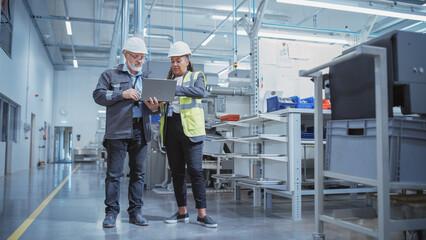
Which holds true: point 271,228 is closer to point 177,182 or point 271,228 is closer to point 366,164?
point 177,182

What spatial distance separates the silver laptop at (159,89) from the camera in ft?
8.49

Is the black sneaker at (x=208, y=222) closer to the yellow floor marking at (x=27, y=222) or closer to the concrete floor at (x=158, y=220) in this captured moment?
the concrete floor at (x=158, y=220)

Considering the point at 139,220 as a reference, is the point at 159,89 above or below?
above

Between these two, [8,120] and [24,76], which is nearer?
[8,120]

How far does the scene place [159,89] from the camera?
2602 mm

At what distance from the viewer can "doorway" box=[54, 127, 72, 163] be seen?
17109 mm

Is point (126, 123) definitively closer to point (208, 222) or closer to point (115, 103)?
point (115, 103)

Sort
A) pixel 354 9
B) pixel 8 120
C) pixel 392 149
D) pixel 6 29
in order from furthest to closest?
1. pixel 8 120
2. pixel 6 29
3. pixel 354 9
4. pixel 392 149

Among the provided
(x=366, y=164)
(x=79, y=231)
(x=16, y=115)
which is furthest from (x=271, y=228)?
(x=16, y=115)

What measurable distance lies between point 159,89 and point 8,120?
8.07 metres

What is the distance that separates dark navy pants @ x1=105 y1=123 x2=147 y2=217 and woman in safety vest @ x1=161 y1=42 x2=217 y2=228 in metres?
0.22

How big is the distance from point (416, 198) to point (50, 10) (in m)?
11.2

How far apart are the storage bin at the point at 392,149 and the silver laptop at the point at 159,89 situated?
4.05 feet

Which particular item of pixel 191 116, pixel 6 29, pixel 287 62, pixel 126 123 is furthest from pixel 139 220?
pixel 6 29
